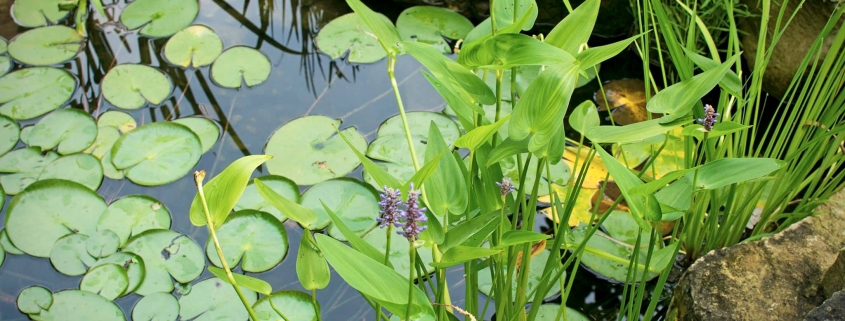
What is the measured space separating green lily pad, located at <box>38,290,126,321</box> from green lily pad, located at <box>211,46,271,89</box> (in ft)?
2.30

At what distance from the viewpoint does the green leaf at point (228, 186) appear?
2.46ft

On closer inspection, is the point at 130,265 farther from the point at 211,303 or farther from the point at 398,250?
the point at 398,250

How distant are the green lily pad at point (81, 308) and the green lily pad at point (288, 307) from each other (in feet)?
0.88

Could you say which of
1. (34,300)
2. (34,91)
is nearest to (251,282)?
(34,300)

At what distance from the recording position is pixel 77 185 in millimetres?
1491

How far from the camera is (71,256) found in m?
1.39

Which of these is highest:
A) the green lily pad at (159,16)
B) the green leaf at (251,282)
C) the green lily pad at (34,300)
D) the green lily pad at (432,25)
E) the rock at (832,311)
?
the green leaf at (251,282)

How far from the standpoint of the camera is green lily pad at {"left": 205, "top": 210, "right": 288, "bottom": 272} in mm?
1392

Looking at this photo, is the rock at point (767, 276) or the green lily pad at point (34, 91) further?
the green lily pad at point (34, 91)

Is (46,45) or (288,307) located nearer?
(288,307)

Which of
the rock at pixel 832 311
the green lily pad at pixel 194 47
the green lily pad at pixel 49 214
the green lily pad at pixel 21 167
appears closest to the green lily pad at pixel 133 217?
the green lily pad at pixel 49 214

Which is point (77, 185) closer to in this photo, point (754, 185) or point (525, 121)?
point (525, 121)

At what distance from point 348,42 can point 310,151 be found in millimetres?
478

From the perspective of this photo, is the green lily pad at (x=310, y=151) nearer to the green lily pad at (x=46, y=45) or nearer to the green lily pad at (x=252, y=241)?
the green lily pad at (x=252, y=241)
